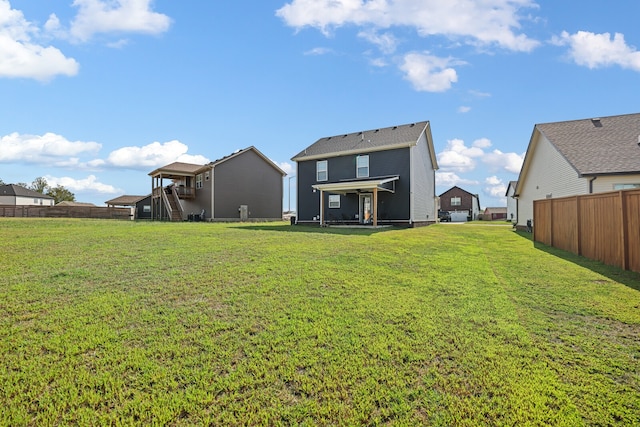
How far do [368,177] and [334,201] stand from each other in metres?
2.83

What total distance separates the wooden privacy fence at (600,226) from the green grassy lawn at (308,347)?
55.6 inches

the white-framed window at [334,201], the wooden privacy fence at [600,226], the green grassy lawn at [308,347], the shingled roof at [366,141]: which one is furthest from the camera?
the white-framed window at [334,201]

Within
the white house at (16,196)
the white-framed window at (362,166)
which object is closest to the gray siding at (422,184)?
the white-framed window at (362,166)

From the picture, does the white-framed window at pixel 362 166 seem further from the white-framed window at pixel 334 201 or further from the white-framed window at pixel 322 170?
the white-framed window at pixel 322 170

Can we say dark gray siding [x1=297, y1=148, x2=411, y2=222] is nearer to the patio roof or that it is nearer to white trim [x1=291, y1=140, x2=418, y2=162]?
white trim [x1=291, y1=140, x2=418, y2=162]

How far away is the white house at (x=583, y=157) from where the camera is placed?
43.6ft

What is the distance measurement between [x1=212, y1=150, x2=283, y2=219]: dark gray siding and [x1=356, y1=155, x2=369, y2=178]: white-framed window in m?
11.5

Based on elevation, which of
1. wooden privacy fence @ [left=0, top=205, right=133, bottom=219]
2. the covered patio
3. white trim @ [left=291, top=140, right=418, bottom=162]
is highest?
white trim @ [left=291, top=140, right=418, bottom=162]

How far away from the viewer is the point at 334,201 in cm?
2167

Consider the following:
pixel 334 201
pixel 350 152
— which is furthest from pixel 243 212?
pixel 350 152

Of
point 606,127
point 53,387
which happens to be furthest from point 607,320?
point 606,127

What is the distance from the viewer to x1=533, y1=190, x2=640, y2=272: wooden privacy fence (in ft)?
22.3

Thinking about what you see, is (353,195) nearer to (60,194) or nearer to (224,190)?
(224,190)

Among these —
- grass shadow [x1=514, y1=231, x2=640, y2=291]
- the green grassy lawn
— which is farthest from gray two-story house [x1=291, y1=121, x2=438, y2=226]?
the green grassy lawn
